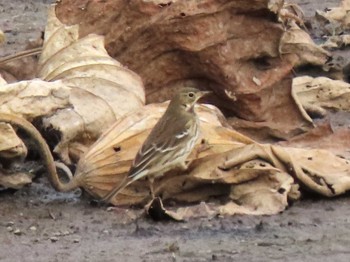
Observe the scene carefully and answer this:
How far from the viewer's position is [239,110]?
8.23 metres

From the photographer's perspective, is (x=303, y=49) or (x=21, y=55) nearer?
(x=21, y=55)

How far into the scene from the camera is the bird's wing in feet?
22.7

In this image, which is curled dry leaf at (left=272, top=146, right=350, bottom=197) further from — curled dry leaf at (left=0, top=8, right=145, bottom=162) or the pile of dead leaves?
curled dry leaf at (left=0, top=8, right=145, bottom=162)

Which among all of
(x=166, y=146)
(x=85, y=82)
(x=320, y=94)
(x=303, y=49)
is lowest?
(x=303, y=49)

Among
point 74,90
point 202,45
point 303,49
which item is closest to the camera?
point 74,90

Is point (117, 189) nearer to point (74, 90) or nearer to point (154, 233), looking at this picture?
point (154, 233)

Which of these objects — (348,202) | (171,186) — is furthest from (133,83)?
(348,202)

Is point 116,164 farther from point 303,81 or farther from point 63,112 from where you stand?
point 303,81

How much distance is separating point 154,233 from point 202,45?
1910 mm

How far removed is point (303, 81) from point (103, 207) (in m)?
2.49

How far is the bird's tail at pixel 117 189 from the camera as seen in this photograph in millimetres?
6871

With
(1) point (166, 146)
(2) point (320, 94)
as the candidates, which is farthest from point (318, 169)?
(2) point (320, 94)

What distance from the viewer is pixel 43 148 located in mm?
7000

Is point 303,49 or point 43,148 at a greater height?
point 43,148
